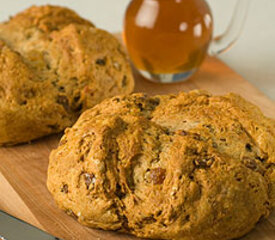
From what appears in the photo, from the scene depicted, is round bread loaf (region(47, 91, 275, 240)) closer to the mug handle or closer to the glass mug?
the glass mug

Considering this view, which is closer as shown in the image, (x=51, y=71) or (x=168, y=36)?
(x=51, y=71)

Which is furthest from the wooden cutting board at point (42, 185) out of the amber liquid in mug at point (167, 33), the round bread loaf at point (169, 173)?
the amber liquid in mug at point (167, 33)

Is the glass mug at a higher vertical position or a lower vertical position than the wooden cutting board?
higher

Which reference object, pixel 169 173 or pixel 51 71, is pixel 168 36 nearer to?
pixel 51 71

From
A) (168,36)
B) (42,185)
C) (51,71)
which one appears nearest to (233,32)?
(168,36)

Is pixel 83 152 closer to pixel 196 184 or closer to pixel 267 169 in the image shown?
pixel 196 184

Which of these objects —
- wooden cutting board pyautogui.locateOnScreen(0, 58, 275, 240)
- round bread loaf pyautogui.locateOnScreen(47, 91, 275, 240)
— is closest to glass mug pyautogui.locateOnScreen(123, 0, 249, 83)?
wooden cutting board pyautogui.locateOnScreen(0, 58, 275, 240)
